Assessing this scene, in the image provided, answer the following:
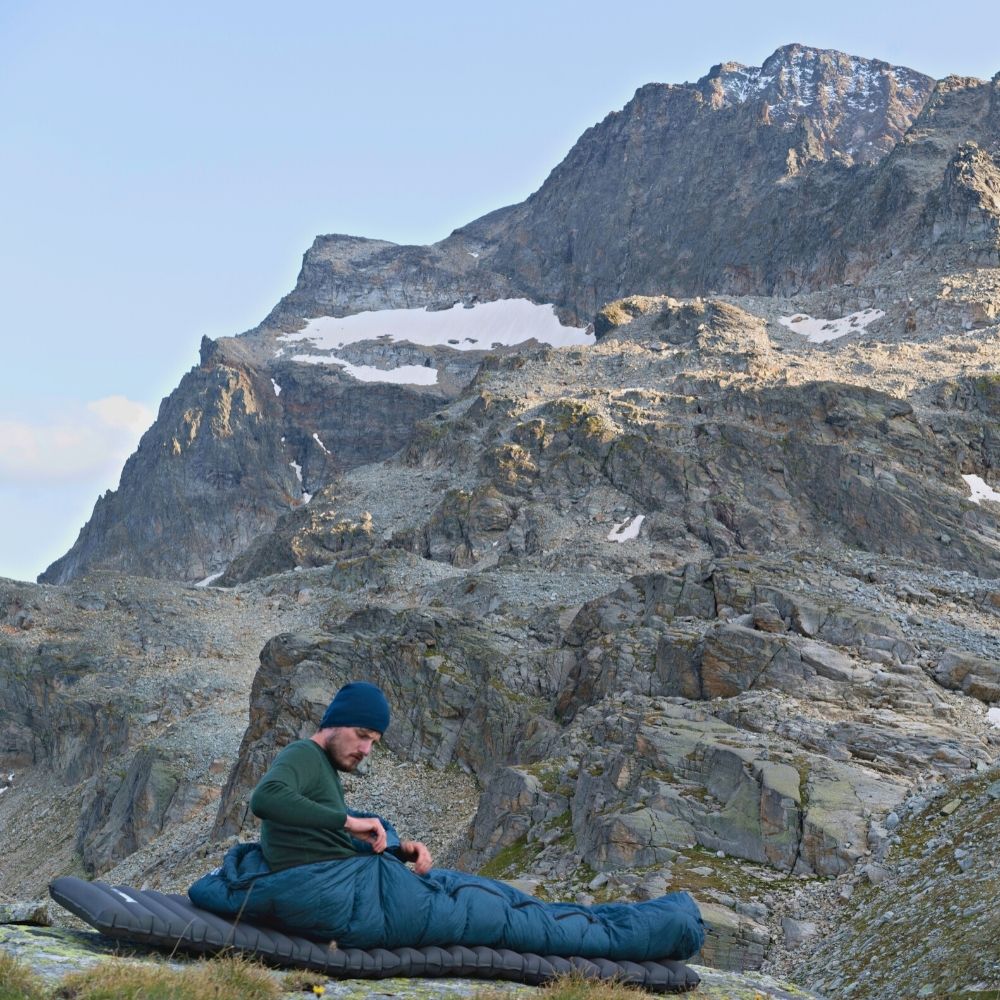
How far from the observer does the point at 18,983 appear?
645 cm

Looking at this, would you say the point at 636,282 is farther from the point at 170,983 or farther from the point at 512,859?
the point at 170,983

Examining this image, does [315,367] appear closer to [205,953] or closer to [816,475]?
[816,475]

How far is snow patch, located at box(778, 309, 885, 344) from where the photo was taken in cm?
11269

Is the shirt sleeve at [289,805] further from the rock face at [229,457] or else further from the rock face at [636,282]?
the rock face at [229,457]

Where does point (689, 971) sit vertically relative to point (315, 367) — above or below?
below

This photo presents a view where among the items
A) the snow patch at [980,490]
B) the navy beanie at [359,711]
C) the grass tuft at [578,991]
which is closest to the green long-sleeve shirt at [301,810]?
the navy beanie at [359,711]

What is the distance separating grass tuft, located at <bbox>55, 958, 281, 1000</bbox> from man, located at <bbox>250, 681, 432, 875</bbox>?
972 mm

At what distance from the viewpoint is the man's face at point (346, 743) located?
827 cm

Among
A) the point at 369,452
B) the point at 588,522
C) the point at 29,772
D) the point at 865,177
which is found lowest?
the point at 29,772

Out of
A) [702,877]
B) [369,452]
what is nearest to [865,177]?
[369,452]

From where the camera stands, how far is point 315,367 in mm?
189625

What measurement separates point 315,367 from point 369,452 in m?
20.7

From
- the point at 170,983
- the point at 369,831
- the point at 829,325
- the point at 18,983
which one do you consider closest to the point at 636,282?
the point at 829,325

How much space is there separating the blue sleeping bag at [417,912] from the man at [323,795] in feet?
0.42
